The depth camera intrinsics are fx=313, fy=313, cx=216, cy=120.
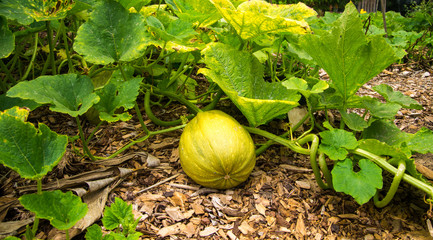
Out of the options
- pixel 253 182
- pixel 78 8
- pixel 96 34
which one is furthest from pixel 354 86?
pixel 78 8

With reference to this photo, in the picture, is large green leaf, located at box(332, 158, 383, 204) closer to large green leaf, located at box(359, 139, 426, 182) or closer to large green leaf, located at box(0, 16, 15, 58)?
→ large green leaf, located at box(359, 139, 426, 182)

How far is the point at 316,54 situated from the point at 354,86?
25 centimetres

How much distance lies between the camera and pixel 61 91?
1.25 meters

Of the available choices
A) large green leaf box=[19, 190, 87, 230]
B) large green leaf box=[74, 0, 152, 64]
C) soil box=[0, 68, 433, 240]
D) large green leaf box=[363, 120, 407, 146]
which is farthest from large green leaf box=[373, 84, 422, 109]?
large green leaf box=[19, 190, 87, 230]

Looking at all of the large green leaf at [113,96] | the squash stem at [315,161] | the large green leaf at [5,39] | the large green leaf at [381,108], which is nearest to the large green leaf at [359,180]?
the squash stem at [315,161]

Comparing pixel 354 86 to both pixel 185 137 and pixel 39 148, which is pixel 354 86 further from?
pixel 39 148

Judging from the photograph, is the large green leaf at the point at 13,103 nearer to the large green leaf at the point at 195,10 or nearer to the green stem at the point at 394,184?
the large green leaf at the point at 195,10

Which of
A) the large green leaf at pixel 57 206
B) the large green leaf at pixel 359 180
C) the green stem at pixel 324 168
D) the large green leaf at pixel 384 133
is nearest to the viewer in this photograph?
the large green leaf at pixel 57 206

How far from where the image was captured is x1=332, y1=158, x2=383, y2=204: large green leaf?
1129mm

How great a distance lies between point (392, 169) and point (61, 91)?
136 cm

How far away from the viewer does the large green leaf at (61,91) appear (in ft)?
3.76

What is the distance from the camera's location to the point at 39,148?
1.01 m

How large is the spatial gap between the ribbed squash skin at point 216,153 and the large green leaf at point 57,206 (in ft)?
1.74

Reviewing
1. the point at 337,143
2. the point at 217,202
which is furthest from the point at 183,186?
the point at 337,143
